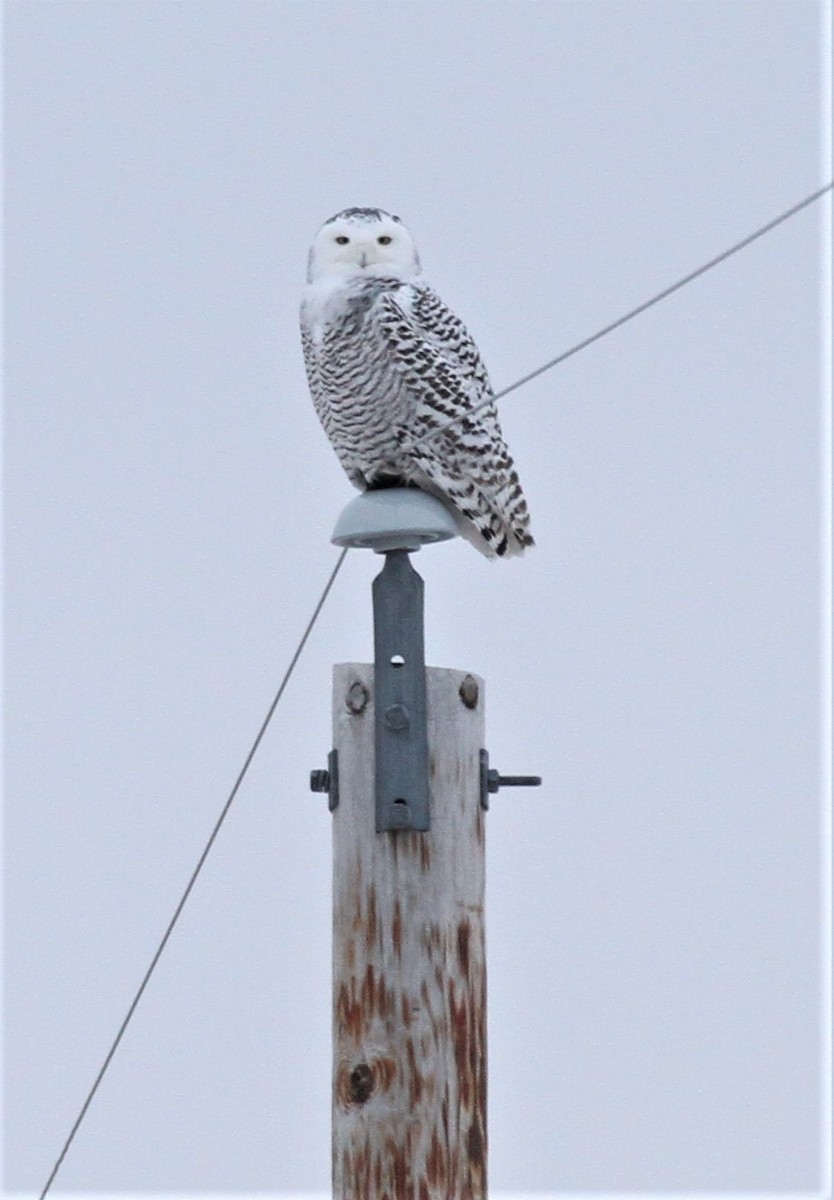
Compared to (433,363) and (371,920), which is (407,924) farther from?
(433,363)

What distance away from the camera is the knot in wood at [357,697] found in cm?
363

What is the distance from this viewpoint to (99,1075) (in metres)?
3.66

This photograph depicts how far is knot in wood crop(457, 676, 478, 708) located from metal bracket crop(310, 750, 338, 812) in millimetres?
250

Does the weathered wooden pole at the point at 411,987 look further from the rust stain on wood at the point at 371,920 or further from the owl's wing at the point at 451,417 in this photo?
the owl's wing at the point at 451,417

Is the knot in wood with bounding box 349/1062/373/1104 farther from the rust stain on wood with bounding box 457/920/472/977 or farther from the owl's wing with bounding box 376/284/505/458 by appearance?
the owl's wing with bounding box 376/284/505/458

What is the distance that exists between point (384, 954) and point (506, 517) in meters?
1.51

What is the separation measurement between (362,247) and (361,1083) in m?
2.18

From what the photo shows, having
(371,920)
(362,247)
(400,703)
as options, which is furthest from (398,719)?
(362,247)

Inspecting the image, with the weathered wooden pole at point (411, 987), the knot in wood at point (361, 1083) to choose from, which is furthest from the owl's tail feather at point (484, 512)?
the knot in wood at point (361, 1083)

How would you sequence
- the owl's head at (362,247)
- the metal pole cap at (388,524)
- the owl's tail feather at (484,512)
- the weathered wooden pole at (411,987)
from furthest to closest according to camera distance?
1. the owl's head at (362,247)
2. the owl's tail feather at (484,512)
3. the metal pole cap at (388,524)
4. the weathered wooden pole at (411,987)

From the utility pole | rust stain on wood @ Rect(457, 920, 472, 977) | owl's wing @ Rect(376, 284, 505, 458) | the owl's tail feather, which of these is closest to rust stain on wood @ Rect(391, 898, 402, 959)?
the utility pole

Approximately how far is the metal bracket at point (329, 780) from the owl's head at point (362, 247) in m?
1.65

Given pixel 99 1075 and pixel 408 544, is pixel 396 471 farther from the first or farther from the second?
pixel 99 1075

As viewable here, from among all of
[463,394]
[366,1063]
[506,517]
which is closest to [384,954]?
[366,1063]
